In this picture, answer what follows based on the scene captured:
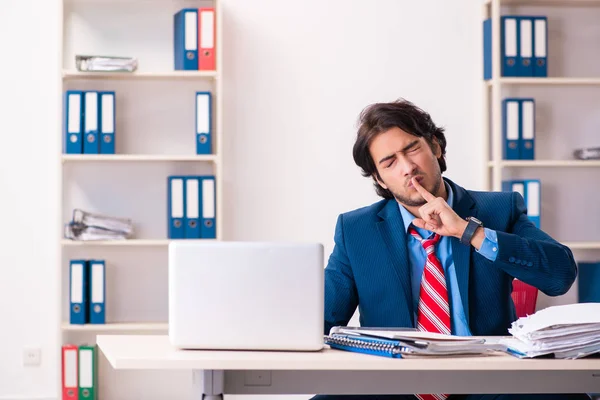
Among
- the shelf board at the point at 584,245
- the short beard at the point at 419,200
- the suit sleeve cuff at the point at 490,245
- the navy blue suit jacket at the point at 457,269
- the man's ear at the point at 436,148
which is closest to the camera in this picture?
the suit sleeve cuff at the point at 490,245

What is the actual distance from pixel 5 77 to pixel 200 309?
2.93 meters

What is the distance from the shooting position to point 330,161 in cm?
425

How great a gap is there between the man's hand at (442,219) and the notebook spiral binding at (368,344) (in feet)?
1.41

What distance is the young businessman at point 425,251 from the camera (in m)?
2.04

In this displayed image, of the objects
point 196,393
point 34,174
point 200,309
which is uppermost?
point 34,174

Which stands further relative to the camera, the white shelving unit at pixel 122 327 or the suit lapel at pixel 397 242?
the white shelving unit at pixel 122 327

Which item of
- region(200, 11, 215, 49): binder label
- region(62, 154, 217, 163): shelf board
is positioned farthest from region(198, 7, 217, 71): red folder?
region(62, 154, 217, 163): shelf board

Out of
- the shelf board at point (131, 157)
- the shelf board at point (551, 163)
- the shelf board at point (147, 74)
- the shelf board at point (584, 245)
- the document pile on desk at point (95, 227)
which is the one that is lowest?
the shelf board at point (584, 245)

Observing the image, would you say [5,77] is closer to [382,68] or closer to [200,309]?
[382,68]

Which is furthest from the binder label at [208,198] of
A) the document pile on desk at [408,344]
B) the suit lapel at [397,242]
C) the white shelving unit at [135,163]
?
the document pile on desk at [408,344]

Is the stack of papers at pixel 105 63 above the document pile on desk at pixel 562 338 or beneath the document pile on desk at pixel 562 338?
above

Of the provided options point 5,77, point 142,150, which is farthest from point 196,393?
point 5,77

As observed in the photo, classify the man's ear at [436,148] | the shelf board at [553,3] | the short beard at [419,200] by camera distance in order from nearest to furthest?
the short beard at [419,200]
the man's ear at [436,148]
the shelf board at [553,3]

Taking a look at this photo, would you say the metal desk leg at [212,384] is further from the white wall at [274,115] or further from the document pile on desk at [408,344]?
the white wall at [274,115]
